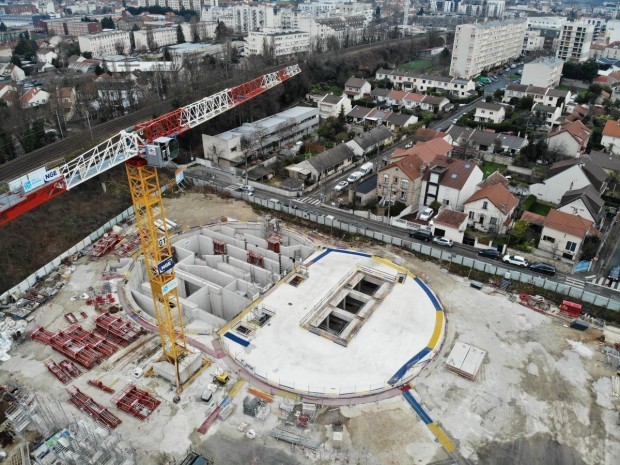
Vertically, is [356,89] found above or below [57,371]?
above

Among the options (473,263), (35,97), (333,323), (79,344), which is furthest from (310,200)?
(35,97)

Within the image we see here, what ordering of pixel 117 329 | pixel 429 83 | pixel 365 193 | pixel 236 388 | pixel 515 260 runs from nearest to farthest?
pixel 236 388, pixel 117 329, pixel 515 260, pixel 365 193, pixel 429 83

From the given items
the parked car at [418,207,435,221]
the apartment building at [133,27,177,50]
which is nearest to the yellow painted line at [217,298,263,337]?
the parked car at [418,207,435,221]

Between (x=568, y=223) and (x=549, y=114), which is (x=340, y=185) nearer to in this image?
(x=568, y=223)

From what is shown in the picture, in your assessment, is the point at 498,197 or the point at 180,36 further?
the point at 180,36

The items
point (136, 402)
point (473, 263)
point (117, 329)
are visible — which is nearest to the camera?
point (136, 402)

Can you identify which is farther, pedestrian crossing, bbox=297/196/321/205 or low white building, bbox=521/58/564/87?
low white building, bbox=521/58/564/87

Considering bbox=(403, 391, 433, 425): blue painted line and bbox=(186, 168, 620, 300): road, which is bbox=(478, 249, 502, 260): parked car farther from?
bbox=(403, 391, 433, 425): blue painted line

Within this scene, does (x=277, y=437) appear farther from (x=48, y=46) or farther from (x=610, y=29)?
(x=610, y=29)
